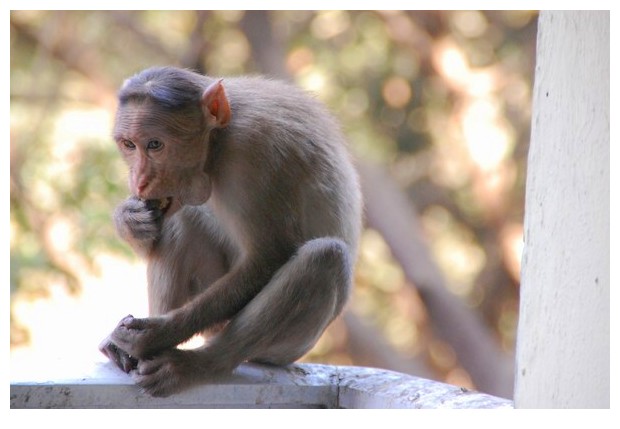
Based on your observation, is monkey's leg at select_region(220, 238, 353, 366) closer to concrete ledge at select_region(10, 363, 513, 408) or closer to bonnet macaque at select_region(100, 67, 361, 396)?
bonnet macaque at select_region(100, 67, 361, 396)

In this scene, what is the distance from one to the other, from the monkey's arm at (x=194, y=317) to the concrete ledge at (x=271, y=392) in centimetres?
19

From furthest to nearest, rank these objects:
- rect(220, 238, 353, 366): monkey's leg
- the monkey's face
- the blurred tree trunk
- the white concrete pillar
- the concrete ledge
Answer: the blurred tree trunk → the monkey's face → rect(220, 238, 353, 366): monkey's leg → the concrete ledge → the white concrete pillar

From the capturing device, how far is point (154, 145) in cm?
488

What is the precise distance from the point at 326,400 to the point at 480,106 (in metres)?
7.74

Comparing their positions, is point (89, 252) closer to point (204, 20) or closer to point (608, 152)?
point (204, 20)

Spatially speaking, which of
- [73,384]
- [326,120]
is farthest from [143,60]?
[73,384]

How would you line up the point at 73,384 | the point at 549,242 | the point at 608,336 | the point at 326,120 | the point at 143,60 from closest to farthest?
the point at 608,336, the point at 549,242, the point at 73,384, the point at 326,120, the point at 143,60

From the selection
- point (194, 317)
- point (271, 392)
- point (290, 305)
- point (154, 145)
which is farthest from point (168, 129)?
point (271, 392)

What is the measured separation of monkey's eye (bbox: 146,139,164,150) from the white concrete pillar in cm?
192

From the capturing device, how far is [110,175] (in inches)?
390

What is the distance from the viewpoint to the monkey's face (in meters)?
4.83

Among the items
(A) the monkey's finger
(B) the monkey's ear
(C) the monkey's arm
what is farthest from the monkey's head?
(A) the monkey's finger

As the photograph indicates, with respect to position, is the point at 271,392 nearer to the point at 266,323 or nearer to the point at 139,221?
the point at 266,323

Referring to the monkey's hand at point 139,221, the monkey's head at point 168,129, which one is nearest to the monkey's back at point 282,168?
the monkey's head at point 168,129
